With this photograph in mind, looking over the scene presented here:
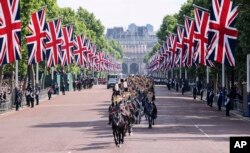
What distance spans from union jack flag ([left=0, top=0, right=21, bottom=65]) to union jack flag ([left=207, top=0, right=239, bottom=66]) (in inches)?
472

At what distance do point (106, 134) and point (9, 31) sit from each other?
1418 cm

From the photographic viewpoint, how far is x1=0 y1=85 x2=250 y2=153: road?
24.4 metres

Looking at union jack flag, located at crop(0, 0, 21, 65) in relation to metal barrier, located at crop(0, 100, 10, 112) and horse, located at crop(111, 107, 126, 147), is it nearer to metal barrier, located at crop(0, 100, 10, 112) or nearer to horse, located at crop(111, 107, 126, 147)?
metal barrier, located at crop(0, 100, 10, 112)

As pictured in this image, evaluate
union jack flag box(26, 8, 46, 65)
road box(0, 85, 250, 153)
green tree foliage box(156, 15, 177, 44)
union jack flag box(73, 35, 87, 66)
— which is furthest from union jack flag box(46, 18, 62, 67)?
green tree foliage box(156, 15, 177, 44)

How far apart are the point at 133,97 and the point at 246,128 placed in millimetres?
5717

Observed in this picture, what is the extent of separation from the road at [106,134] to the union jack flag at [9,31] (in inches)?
154

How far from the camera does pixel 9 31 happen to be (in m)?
41.8

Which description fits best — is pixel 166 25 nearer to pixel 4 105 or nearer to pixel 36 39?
pixel 36 39

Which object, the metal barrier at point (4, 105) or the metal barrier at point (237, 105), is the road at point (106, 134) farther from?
the metal barrier at point (4, 105)

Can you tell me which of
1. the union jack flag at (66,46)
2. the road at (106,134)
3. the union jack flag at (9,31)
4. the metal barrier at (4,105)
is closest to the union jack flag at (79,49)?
the union jack flag at (66,46)

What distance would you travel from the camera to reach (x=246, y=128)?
33.2 metres

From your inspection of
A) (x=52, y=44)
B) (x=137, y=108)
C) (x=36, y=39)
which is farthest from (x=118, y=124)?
(x=52, y=44)

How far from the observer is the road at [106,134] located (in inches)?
961

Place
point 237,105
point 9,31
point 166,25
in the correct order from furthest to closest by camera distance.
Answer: point 166,25 < point 237,105 < point 9,31
